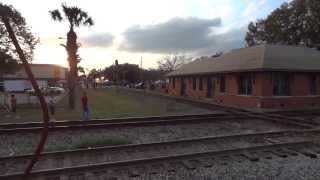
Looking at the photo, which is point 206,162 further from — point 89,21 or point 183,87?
point 183,87

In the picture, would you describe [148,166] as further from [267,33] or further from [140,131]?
[267,33]

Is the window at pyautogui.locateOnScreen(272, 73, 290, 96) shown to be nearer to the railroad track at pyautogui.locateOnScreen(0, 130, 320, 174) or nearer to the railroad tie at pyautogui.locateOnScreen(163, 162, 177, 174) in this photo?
the railroad track at pyautogui.locateOnScreen(0, 130, 320, 174)

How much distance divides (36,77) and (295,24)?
65512 millimetres

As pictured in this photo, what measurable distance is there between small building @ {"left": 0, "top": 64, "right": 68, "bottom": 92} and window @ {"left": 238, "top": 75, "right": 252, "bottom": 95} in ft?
110

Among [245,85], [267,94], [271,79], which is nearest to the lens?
[267,94]

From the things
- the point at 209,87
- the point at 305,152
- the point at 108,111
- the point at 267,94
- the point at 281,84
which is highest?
the point at 281,84

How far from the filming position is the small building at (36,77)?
250 feet

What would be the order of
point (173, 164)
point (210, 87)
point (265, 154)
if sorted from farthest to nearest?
point (210, 87) → point (265, 154) → point (173, 164)

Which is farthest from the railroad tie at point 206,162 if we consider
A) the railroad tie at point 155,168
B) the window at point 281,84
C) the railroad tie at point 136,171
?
the window at point 281,84

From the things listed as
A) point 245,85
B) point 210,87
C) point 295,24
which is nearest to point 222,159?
point 245,85

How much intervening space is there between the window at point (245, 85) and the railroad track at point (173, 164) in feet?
55.6

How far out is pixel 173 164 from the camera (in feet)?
28.5

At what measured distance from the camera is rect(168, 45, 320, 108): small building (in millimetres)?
25500

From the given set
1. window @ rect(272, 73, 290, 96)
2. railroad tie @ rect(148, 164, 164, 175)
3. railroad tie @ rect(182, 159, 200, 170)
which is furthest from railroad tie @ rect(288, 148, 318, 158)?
window @ rect(272, 73, 290, 96)
